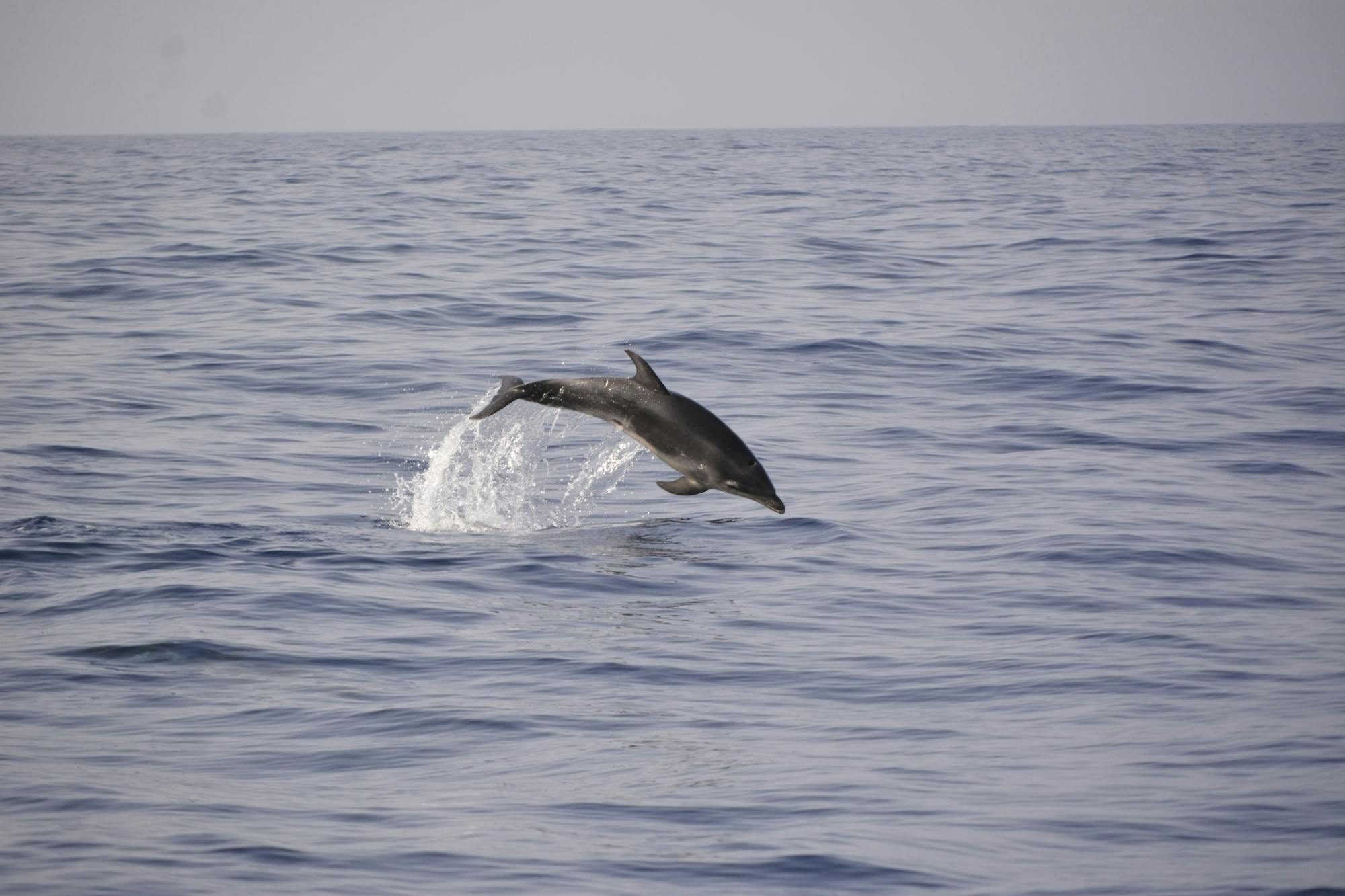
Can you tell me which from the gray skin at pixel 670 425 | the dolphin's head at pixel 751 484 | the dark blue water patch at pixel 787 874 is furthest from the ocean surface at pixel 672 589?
the gray skin at pixel 670 425

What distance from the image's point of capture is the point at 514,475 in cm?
1540

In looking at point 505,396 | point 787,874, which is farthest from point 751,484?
point 787,874

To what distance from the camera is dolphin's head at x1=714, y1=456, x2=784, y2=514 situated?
1184cm

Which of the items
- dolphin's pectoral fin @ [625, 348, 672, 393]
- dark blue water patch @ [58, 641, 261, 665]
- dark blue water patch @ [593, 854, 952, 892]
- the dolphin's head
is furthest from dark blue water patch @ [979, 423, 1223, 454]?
dark blue water patch @ [593, 854, 952, 892]

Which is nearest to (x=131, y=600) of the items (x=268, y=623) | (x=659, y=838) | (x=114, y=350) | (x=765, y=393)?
(x=268, y=623)

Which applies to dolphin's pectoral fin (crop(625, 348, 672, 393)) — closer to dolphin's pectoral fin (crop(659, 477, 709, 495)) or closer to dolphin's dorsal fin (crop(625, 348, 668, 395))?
dolphin's dorsal fin (crop(625, 348, 668, 395))

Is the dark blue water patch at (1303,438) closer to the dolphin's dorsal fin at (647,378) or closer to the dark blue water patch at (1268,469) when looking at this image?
the dark blue water patch at (1268,469)

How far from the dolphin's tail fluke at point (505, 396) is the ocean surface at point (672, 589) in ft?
3.80

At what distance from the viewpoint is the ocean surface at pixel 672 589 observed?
7.16 m

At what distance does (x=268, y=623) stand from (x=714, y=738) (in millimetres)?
3469

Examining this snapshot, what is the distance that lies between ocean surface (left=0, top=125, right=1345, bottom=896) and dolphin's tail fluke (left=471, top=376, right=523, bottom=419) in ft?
3.80

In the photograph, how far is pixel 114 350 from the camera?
2111cm

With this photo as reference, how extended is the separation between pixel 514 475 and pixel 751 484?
13.4ft

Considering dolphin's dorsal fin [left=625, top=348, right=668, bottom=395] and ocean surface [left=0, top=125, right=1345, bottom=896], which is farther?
dolphin's dorsal fin [left=625, top=348, right=668, bottom=395]
